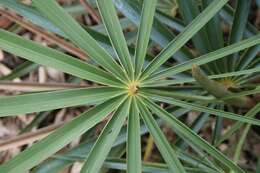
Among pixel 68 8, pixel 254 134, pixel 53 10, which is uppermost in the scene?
pixel 68 8

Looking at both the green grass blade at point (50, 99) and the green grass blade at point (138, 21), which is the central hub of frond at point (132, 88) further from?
the green grass blade at point (138, 21)

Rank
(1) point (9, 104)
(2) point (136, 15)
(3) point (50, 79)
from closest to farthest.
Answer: (1) point (9, 104) < (2) point (136, 15) < (3) point (50, 79)

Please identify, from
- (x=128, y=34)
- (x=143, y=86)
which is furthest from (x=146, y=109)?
(x=128, y=34)

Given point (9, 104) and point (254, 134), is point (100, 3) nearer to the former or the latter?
point (9, 104)

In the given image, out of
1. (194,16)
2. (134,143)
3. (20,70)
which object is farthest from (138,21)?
(20,70)

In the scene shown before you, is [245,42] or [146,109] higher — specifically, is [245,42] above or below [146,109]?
above

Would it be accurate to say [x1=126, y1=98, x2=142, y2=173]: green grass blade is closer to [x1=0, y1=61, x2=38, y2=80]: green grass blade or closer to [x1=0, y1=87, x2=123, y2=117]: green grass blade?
[x1=0, y1=87, x2=123, y2=117]: green grass blade

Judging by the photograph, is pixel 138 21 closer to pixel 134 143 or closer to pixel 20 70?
pixel 134 143

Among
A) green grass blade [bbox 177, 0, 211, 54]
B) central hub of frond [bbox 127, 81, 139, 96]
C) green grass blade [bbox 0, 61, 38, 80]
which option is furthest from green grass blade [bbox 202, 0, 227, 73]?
green grass blade [bbox 0, 61, 38, 80]
